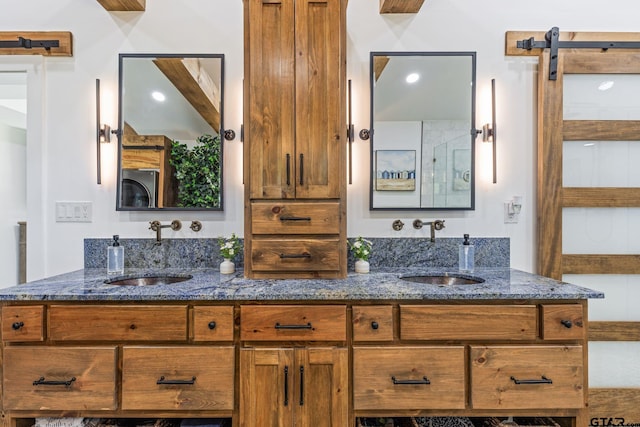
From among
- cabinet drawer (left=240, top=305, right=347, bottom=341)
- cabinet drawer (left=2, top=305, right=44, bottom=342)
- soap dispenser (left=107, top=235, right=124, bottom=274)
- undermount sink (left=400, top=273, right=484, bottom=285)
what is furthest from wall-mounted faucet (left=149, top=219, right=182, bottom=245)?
undermount sink (left=400, top=273, right=484, bottom=285)

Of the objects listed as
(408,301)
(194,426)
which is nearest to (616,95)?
(408,301)

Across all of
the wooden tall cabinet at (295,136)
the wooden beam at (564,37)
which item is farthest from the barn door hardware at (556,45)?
the wooden tall cabinet at (295,136)

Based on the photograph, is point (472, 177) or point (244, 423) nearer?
point (244, 423)

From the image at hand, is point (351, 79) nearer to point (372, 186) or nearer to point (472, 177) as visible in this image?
point (372, 186)

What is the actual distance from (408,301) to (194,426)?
1073mm

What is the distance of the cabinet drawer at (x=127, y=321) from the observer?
4.70 ft

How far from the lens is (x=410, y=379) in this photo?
143 cm

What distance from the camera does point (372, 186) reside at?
82.2 inches

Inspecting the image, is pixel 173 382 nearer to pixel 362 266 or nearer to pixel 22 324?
pixel 22 324

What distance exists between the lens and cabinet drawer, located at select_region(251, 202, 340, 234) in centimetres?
175

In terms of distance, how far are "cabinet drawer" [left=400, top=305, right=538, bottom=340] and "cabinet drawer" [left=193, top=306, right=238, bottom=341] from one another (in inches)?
28.9

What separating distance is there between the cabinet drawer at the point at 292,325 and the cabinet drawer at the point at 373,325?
0.05m

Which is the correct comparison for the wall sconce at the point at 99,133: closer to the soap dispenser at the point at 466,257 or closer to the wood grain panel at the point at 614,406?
the soap dispenser at the point at 466,257

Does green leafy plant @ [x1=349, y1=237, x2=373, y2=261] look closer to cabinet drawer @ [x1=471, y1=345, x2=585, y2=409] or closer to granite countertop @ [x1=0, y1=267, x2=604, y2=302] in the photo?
granite countertop @ [x1=0, y1=267, x2=604, y2=302]
